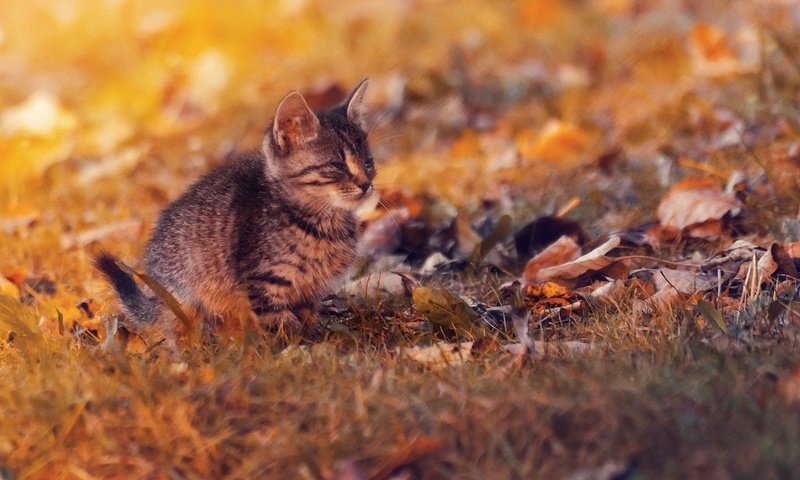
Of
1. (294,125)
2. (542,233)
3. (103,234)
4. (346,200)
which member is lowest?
(542,233)

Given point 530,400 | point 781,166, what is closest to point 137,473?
point 530,400

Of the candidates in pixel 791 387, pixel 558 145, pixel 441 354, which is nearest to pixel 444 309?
pixel 441 354

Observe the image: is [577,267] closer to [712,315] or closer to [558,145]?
[712,315]

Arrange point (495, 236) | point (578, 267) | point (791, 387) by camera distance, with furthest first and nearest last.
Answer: point (495, 236), point (578, 267), point (791, 387)

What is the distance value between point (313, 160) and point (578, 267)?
100 centimetres

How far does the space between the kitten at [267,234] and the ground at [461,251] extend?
0.17 m

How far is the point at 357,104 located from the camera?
3.88m

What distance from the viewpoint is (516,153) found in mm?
5105

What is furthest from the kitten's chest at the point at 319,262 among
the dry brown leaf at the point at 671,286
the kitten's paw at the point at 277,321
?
the dry brown leaf at the point at 671,286

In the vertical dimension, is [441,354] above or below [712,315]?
above

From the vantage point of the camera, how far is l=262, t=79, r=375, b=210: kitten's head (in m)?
3.57

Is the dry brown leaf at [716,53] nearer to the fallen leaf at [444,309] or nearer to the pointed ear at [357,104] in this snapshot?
the pointed ear at [357,104]

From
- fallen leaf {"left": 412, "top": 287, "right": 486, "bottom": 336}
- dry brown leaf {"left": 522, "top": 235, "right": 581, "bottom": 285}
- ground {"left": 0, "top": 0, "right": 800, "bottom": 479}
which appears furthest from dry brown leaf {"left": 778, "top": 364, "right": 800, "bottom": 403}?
dry brown leaf {"left": 522, "top": 235, "right": 581, "bottom": 285}

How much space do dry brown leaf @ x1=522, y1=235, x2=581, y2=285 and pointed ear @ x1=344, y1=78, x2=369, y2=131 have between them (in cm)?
87
